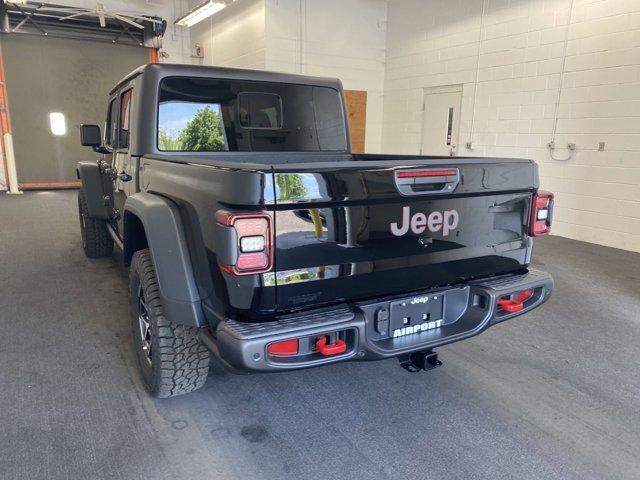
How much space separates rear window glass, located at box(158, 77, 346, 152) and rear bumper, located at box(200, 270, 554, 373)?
1.38 m

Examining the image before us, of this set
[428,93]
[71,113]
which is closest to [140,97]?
[428,93]

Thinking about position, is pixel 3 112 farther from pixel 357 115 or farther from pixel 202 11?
pixel 357 115

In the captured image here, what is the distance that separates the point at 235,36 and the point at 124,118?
7.18m

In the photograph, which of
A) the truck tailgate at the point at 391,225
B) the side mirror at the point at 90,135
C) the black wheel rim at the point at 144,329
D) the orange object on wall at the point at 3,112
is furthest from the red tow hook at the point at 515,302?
the orange object on wall at the point at 3,112

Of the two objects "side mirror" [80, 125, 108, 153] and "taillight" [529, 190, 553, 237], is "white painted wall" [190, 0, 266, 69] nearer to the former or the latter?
"side mirror" [80, 125, 108, 153]

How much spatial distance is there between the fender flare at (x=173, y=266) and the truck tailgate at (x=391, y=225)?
16.8 inches

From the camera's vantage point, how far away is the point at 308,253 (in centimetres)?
162

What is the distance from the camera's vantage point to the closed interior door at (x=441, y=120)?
25.9 ft

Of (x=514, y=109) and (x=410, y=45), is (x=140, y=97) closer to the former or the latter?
(x=514, y=109)

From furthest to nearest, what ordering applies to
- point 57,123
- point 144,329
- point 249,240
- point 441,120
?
point 57,123
point 441,120
point 144,329
point 249,240

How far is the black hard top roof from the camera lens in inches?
101

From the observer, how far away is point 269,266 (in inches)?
60.9

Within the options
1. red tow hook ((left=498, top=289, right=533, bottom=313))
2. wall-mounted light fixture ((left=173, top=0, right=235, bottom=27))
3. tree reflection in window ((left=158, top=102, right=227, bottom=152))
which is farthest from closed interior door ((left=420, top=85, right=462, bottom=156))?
red tow hook ((left=498, top=289, right=533, bottom=313))

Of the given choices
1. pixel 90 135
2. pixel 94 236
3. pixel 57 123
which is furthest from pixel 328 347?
pixel 57 123
